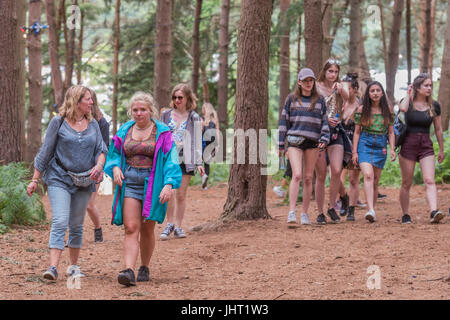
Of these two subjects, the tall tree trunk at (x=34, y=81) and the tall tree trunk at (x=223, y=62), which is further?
the tall tree trunk at (x=223, y=62)

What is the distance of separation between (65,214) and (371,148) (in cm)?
525

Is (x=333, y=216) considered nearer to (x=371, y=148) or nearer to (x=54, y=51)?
(x=371, y=148)

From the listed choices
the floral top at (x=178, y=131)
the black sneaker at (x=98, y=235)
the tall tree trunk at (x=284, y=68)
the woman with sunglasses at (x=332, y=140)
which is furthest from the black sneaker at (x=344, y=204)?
the tall tree trunk at (x=284, y=68)

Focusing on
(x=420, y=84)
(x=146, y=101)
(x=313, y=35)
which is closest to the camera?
(x=146, y=101)

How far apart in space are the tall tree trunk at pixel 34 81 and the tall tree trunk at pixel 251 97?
7.55m

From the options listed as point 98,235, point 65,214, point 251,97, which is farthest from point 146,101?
point 251,97

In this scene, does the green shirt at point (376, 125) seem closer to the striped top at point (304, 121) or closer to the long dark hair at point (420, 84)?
the long dark hair at point (420, 84)

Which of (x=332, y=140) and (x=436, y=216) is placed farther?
(x=332, y=140)

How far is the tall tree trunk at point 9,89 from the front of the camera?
1153cm

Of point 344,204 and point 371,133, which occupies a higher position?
point 371,133

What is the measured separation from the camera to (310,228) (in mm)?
9750

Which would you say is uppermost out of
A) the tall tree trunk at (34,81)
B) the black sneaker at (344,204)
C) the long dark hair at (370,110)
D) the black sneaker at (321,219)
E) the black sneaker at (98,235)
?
the tall tree trunk at (34,81)

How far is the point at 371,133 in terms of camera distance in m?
10.2
